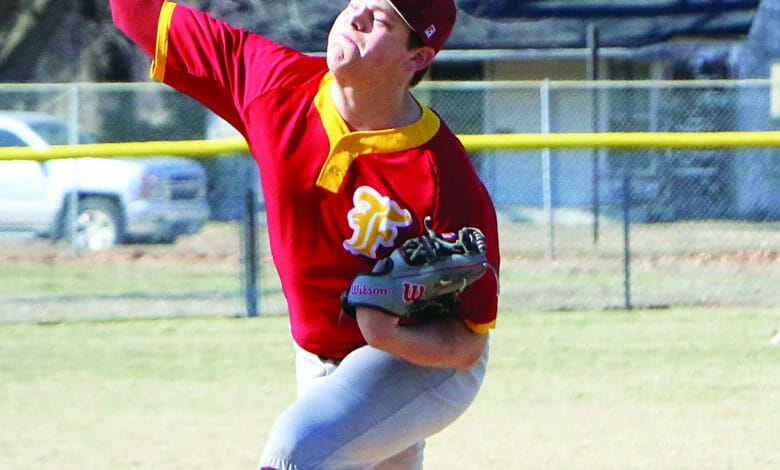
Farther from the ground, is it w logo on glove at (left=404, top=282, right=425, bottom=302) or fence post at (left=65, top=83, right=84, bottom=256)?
w logo on glove at (left=404, top=282, right=425, bottom=302)

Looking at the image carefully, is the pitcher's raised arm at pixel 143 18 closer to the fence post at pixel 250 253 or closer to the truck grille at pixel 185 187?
the fence post at pixel 250 253

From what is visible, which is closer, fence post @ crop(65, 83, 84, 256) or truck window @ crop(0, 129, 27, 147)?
fence post @ crop(65, 83, 84, 256)

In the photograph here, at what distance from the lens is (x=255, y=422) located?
7281mm

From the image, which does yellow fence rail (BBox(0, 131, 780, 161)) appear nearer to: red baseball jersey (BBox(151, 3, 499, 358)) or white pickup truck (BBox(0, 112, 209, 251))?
white pickup truck (BBox(0, 112, 209, 251))

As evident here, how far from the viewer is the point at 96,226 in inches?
500

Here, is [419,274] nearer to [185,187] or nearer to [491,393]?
[491,393]

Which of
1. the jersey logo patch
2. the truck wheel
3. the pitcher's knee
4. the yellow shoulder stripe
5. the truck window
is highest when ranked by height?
the yellow shoulder stripe

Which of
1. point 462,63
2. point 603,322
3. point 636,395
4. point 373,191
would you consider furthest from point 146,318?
point 462,63

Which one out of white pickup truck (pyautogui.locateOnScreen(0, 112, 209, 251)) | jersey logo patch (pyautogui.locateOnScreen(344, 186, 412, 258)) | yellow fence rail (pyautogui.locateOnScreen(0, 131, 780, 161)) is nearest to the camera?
jersey logo patch (pyautogui.locateOnScreen(344, 186, 412, 258))

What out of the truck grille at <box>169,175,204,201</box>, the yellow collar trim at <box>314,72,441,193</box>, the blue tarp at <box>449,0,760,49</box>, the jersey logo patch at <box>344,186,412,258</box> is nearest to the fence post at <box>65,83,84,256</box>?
the truck grille at <box>169,175,204,201</box>

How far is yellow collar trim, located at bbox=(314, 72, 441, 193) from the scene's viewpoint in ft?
11.2

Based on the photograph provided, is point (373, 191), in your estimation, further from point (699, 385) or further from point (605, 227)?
point (605, 227)

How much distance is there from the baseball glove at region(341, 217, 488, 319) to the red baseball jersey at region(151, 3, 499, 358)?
122mm

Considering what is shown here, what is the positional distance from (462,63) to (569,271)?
9135 mm
